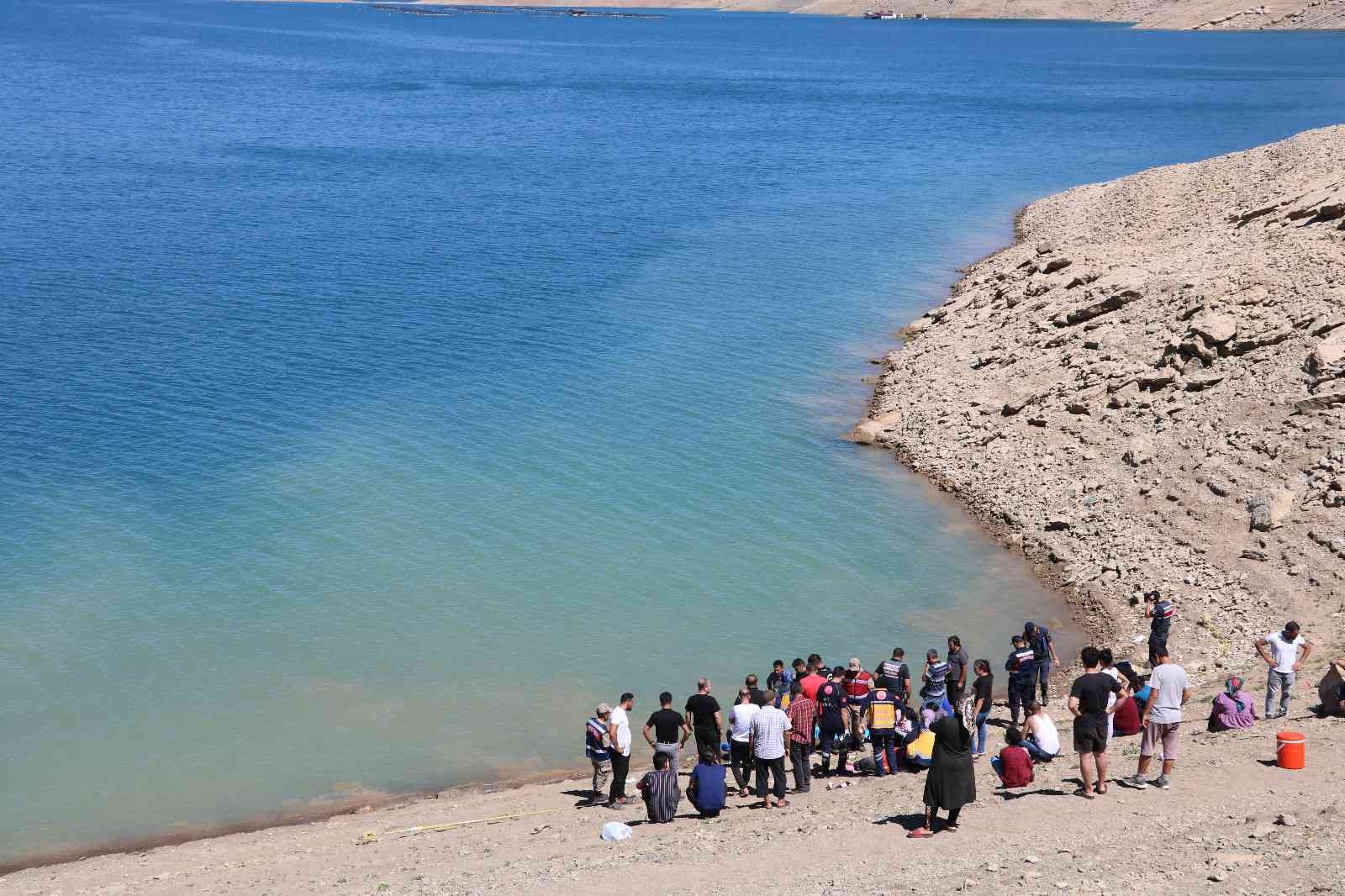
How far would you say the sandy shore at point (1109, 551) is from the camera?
44.1 ft

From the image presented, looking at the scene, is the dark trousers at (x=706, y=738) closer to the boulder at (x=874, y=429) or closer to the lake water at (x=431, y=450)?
the lake water at (x=431, y=450)

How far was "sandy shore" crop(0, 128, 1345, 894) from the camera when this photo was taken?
1344 centimetres

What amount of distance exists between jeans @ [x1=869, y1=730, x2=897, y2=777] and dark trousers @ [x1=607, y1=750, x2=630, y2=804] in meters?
3.22

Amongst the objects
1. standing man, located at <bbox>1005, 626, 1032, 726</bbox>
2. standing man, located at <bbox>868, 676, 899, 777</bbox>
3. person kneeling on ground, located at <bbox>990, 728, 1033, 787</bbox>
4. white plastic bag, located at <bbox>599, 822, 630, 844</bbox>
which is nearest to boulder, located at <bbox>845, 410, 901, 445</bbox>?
standing man, located at <bbox>1005, 626, 1032, 726</bbox>

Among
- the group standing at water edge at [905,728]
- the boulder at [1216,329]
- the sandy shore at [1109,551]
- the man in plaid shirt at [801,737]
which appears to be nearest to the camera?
the sandy shore at [1109,551]

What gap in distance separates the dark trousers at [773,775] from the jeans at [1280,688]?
255 inches

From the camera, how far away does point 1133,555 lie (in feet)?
79.4

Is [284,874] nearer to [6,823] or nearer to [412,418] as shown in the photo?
[6,823]

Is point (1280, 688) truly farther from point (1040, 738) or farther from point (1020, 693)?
point (1040, 738)

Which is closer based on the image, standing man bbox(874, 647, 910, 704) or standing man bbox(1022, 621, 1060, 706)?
standing man bbox(874, 647, 910, 704)

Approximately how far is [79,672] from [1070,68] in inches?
5105

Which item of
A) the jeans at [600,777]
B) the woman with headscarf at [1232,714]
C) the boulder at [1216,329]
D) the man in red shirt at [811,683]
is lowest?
the jeans at [600,777]

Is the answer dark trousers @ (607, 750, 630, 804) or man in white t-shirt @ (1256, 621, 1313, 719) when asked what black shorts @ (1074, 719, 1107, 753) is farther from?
dark trousers @ (607, 750, 630, 804)

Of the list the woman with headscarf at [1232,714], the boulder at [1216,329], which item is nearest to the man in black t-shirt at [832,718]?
the woman with headscarf at [1232,714]
